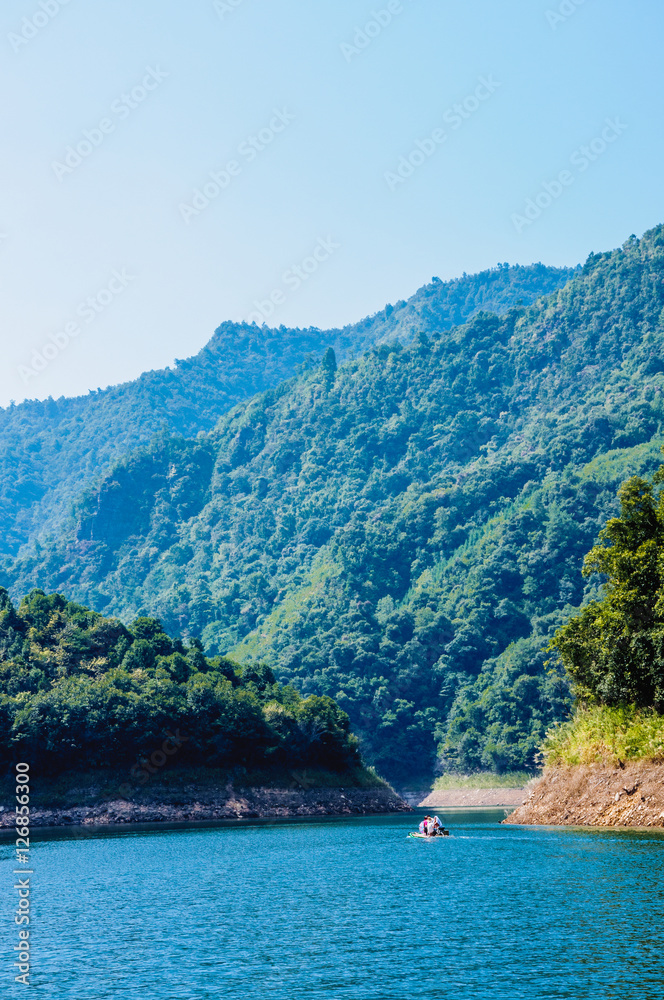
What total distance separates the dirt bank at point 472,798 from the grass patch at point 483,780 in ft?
2.47

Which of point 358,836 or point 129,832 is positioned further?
point 129,832

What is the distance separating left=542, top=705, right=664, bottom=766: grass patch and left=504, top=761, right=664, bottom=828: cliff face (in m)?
0.51

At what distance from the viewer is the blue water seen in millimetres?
23875

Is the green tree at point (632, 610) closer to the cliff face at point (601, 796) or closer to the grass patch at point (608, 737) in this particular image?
the grass patch at point (608, 737)

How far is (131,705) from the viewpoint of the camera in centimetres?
9856

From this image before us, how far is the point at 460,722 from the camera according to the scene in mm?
170125

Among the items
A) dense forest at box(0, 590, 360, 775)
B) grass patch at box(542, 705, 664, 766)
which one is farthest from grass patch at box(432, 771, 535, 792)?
grass patch at box(542, 705, 664, 766)

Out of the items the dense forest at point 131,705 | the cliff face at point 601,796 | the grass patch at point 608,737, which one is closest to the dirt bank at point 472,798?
the dense forest at point 131,705

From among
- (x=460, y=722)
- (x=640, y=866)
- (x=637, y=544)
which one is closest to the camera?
(x=640, y=866)

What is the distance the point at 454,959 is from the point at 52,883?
85.8 feet

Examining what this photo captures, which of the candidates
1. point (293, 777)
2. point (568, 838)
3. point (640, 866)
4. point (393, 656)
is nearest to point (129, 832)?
point (293, 777)

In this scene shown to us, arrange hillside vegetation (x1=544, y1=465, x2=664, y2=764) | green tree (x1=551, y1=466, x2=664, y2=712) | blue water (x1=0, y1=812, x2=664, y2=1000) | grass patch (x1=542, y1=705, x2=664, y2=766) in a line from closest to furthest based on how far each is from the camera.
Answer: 1. blue water (x1=0, y1=812, x2=664, y2=1000)
2. grass patch (x1=542, y1=705, x2=664, y2=766)
3. hillside vegetation (x1=544, y1=465, x2=664, y2=764)
4. green tree (x1=551, y1=466, x2=664, y2=712)

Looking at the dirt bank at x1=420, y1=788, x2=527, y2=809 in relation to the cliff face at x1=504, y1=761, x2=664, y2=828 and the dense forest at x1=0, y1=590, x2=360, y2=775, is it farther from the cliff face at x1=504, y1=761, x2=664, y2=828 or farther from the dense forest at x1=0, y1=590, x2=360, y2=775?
the cliff face at x1=504, y1=761, x2=664, y2=828

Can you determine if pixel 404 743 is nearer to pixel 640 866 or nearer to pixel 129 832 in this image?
pixel 129 832
